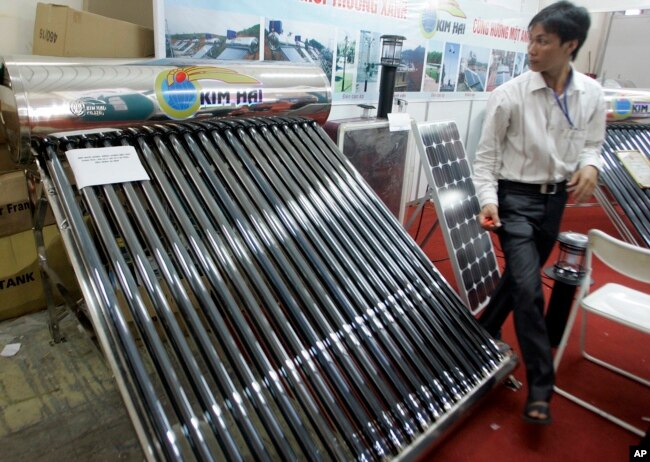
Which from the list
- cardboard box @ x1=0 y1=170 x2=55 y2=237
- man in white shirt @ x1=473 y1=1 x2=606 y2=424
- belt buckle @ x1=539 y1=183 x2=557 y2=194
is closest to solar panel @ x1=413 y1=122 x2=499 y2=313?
man in white shirt @ x1=473 y1=1 x2=606 y2=424

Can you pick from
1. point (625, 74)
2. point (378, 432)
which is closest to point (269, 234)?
point (378, 432)

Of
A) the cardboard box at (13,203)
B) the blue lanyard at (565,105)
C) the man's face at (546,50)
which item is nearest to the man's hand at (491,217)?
the blue lanyard at (565,105)

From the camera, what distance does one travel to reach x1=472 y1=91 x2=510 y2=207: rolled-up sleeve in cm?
206

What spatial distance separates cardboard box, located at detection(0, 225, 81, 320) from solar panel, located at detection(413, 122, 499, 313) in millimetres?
2193

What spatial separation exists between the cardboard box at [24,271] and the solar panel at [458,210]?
219cm

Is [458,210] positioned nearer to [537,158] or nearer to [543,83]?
[537,158]

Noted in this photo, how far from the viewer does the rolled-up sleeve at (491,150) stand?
6.75 feet

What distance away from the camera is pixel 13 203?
2412 millimetres

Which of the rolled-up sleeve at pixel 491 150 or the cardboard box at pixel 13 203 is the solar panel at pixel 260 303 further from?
the cardboard box at pixel 13 203

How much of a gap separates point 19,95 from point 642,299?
270 cm

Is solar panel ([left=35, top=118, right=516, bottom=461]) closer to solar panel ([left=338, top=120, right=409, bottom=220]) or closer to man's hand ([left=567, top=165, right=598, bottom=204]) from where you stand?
man's hand ([left=567, top=165, right=598, bottom=204])

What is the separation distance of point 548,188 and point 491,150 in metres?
0.31

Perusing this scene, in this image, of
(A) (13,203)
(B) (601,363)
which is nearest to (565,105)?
(B) (601,363)

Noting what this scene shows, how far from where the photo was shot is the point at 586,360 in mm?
2537
